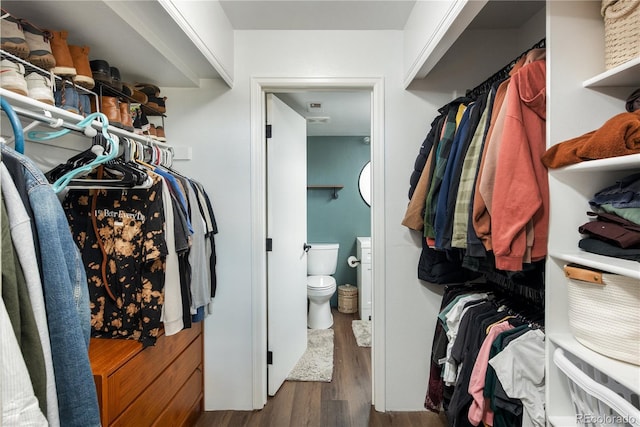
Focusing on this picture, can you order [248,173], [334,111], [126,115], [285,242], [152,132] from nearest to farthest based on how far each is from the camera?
[126,115]
[152,132]
[248,173]
[285,242]
[334,111]

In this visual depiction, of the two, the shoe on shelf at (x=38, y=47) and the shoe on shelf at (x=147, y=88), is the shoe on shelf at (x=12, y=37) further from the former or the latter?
the shoe on shelf at (x=147, y=88)

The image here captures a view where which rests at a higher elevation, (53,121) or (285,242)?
(53,121)

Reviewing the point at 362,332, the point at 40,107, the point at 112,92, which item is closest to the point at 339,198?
the point at 362,332

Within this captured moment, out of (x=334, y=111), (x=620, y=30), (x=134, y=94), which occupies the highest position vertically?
(x=334, y=111)

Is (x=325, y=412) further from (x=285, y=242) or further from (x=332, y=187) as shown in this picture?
(x=332, y=187)

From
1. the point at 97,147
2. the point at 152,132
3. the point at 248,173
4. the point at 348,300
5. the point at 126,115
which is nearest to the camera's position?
the point at 97,147

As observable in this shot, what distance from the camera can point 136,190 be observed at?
4.39 ft

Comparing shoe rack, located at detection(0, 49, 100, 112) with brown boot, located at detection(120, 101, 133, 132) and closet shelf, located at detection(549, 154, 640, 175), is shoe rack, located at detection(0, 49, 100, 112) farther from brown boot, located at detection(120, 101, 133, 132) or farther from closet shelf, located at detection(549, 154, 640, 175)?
closet shelf, located at detection(549, 154, 640, 175)

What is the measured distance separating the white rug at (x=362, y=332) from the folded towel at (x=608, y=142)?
2384 millimetres

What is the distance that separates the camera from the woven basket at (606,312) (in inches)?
30.2

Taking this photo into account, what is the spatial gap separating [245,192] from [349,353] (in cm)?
170

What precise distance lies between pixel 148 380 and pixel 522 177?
1.63m

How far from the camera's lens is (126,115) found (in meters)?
A: 1.47

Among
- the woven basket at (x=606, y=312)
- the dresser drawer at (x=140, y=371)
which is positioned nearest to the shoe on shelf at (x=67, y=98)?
the dresser drawer at (x=140, y=371)
